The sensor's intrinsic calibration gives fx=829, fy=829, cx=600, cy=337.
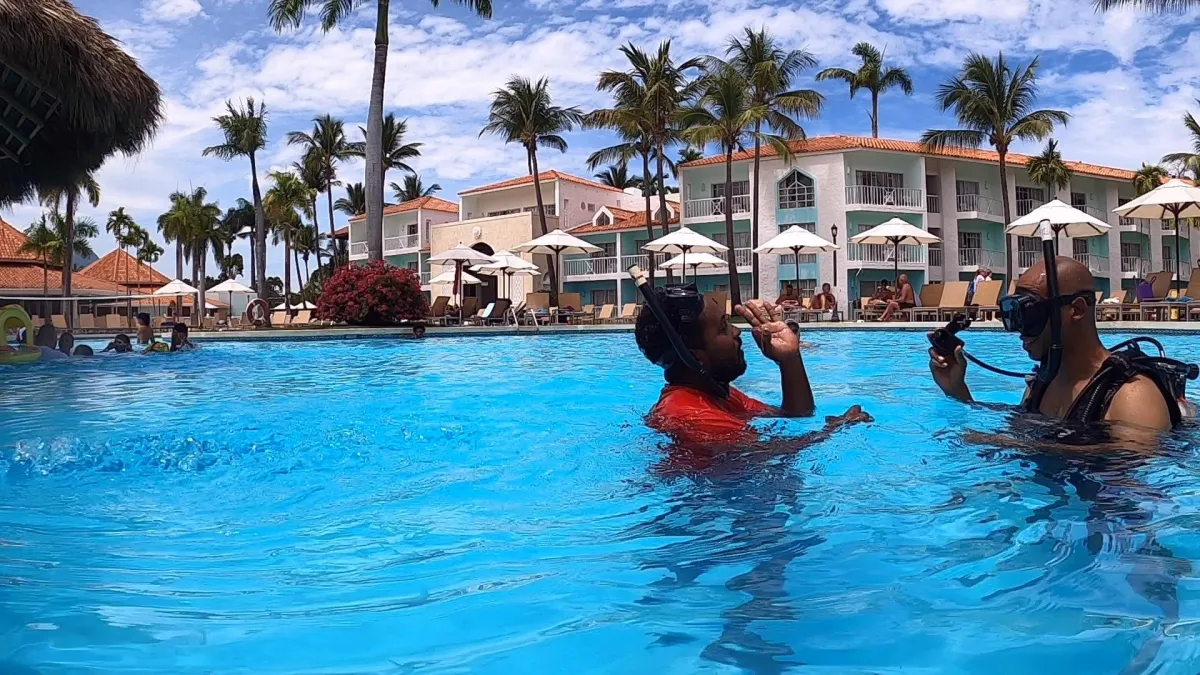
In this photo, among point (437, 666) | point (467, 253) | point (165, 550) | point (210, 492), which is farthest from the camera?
point (467, 253)

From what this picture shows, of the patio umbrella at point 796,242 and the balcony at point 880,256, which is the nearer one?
the patio umbrella at point 796,242

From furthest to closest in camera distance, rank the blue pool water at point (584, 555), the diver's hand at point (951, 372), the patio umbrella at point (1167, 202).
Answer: the patio umbrella at point (1167, 202) → the diver's hand at point (951, 372) → the blue pool water at point (584, 555)

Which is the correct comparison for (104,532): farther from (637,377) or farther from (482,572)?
(637,377)

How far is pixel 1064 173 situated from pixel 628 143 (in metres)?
20.4

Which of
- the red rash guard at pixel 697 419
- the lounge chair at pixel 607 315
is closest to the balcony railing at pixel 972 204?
the lounge chair at pixel 607 315

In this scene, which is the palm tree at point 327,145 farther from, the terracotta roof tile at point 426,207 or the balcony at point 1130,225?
the balcony at point 1130,225

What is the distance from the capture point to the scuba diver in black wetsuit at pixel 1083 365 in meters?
3.05

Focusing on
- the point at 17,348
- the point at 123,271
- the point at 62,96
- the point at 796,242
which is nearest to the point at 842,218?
the point at 796,242

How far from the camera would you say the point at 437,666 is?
1.79 meters

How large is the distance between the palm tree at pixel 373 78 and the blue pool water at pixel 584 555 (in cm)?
1851

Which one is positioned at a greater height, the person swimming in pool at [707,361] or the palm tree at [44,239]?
the palm tree at [44,239]

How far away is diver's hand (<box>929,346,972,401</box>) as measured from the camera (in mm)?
4129

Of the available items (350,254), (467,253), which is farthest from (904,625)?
(350,254)

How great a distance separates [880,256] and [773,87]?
8738 millimetres
